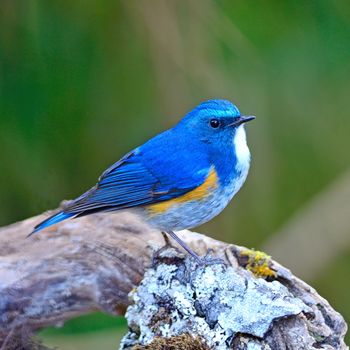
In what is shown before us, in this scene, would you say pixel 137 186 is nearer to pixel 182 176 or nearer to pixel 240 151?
pixel 182 176

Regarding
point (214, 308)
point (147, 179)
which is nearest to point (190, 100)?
point (147, 179)

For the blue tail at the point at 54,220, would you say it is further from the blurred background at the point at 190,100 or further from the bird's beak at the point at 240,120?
the bird's beak at the point at 240,120

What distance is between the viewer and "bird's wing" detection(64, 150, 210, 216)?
4.25m

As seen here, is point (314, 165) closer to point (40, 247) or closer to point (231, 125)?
point (231, 125)

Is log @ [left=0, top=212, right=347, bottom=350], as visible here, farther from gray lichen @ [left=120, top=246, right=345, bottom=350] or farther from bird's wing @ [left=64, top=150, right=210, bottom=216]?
bird's wing @ [left=64, top=150, right=210, bottom=216]

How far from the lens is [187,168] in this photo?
4301 mm


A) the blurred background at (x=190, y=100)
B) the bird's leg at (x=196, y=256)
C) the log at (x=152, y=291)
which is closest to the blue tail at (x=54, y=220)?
the log at (x=152, y=291)

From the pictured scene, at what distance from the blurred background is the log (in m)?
0.64

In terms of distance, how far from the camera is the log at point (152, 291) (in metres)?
3.50

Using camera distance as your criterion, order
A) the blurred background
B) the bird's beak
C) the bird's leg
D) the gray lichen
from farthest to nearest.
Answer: the blurred background
the bird's beak
the bird's leg
the gray lichen

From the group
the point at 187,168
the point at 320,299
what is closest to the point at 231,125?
the point at 187,168

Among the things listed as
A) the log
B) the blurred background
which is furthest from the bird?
the blurred background

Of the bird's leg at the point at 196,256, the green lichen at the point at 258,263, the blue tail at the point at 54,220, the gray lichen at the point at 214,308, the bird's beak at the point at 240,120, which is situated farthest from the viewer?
the bird's beak at the point at 240,120

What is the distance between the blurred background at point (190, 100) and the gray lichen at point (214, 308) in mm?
1160
